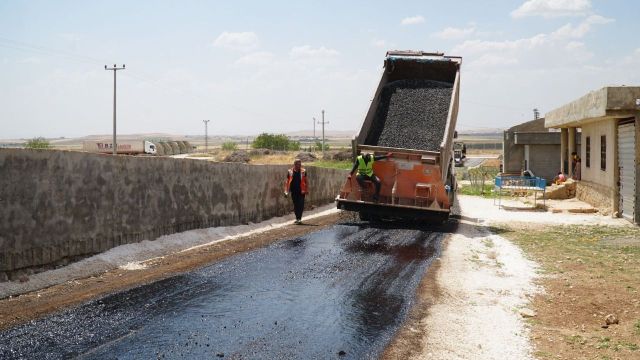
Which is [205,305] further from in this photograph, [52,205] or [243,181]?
[243,181]

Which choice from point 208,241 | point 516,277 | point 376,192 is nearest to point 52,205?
point 208,241

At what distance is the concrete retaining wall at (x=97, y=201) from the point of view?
7824 mm

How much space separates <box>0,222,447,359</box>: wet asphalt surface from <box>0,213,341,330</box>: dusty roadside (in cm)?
26

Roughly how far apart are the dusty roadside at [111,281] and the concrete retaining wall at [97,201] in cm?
65

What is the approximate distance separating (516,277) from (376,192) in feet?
19.3

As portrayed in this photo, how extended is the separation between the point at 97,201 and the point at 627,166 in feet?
45.9

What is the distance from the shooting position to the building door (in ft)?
53.1

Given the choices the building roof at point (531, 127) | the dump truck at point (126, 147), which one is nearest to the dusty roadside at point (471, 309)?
the building roof at point (531, 127)

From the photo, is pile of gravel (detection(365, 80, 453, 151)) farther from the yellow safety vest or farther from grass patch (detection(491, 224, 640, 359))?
grass patch (detection(491, 224, 640, 359))

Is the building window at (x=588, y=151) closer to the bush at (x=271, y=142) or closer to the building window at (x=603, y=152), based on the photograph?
the building window at (x=603, y=152)

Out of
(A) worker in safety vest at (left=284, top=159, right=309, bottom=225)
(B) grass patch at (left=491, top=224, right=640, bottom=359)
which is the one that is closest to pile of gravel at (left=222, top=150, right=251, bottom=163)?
(A) worker in safety vest at (left=284, top=159, right=309, bottom=225)

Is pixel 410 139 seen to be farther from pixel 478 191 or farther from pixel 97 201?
pixel 478 191

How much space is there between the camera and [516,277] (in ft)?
29.7

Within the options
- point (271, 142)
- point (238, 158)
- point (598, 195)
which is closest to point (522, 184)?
point (598, 195)
